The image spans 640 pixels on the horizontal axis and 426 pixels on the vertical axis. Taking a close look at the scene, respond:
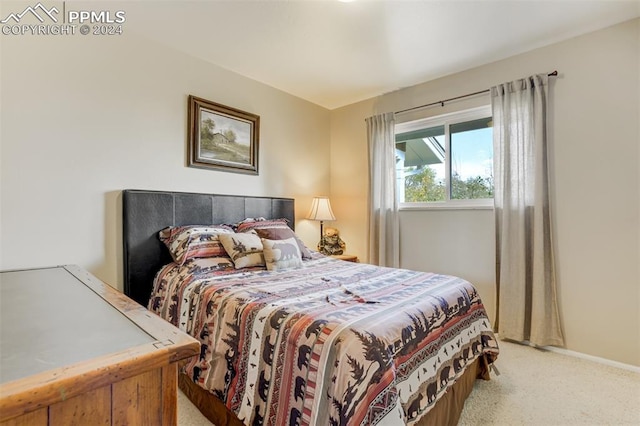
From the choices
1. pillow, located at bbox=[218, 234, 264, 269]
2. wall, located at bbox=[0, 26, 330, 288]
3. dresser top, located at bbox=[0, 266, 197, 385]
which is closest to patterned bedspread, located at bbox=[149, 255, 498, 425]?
pillow, located at bbox=[218, 234, 264, 269]

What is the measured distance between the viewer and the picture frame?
278 cm

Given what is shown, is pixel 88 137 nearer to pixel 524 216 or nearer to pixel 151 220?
pixel 151 220

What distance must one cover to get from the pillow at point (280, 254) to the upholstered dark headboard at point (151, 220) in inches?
29.0

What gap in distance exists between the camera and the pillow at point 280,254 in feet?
7.53

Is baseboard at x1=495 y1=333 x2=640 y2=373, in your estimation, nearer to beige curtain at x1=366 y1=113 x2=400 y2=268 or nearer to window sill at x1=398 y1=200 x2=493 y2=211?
window sill at x1=398 y1=200 x2=493 y2=211

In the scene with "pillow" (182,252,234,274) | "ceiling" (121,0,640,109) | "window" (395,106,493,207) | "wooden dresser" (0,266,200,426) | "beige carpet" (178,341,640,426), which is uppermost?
"ceiling" (121,0,640,109)

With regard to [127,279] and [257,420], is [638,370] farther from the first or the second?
[127,279]

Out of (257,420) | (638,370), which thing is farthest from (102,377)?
(638,370)

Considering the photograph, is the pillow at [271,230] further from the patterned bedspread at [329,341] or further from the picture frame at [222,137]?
the picture frame at [222,137]

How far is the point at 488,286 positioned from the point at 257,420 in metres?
2.39

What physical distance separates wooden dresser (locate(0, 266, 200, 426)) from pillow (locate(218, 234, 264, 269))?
1408 mm

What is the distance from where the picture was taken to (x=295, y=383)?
121 centimetres

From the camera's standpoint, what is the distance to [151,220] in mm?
2430

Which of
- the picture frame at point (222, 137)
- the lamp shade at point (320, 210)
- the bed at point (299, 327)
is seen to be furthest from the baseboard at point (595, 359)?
the picture frame at point (222, 137)
